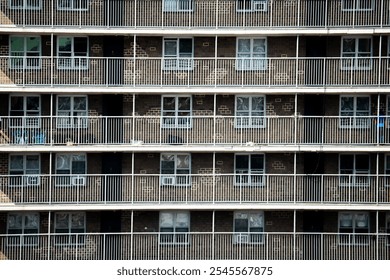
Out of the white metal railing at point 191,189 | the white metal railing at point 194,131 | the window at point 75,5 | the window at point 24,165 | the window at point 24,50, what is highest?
the window at point 75,5

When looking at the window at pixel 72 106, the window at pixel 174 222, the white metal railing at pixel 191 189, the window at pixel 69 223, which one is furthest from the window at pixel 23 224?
the window at pixel 174 222

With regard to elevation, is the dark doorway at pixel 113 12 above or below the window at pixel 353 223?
above

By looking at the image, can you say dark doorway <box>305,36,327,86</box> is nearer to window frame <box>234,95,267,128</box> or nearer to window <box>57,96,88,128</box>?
window frame <box>234,95,267,128</box>

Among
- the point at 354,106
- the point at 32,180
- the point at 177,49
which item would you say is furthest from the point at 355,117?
the point at 32,180

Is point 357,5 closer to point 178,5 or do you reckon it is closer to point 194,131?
point 178,5

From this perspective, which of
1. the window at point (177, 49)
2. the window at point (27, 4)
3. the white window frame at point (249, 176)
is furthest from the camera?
the window at point (177, 49)

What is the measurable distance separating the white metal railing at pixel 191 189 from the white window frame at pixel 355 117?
169cm

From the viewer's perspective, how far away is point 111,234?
4619 centimetres

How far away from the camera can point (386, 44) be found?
1847 inches

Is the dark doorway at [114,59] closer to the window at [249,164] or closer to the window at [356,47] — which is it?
the window at [249,164]

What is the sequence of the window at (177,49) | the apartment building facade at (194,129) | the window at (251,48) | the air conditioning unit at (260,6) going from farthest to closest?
the window at (251,48), the window at (177,49), the air conditioning unit at (260,6), the apartment building facade at (194,129)

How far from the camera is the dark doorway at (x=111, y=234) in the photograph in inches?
1818
